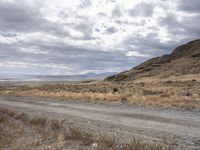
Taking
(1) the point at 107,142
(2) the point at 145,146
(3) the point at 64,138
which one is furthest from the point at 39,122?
(2) the point at 145,146

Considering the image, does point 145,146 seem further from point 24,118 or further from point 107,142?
point 24,118

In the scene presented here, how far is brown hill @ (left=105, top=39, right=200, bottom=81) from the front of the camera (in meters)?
114

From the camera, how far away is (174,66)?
129375 mm

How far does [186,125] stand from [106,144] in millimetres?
→ 5387

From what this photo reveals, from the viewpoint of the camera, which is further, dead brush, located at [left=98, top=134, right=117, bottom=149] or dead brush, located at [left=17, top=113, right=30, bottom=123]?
dead brush, located at [left=17, top=113, right=30, bottom=123]

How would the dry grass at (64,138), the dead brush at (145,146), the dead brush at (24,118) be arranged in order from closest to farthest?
the dead brush at (145,146) → the dry grass at (64,138) → the dead brush at (24,118)

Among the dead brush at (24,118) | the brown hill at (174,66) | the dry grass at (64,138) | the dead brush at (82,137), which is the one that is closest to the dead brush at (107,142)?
the dry grass at (64,138)

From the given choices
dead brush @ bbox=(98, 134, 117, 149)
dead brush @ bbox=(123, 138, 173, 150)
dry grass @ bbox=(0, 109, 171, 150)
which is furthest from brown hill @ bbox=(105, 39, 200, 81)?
dead brush @ bbox=(123, 138, 173, 150)

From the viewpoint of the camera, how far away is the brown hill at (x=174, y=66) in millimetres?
114000

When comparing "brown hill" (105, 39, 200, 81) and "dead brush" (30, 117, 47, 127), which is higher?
"brown hill" (105, 39, 200, 81)

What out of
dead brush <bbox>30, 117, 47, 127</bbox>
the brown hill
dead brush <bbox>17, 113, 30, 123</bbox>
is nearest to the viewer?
dead brush <bbox>30, 117, 47, 127</bbox>

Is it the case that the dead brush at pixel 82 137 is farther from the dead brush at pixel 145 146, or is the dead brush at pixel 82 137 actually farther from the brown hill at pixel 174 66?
the brown hill at pixel 174 66

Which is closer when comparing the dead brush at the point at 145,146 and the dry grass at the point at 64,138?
the dead brush at the point at 145,146

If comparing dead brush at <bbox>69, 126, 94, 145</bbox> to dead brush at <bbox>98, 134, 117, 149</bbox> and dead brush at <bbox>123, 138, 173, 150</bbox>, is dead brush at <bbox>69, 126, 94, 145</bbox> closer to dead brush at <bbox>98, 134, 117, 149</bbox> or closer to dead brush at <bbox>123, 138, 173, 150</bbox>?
dead brush at <bbox>98, 134, 117, 149</bbox>
